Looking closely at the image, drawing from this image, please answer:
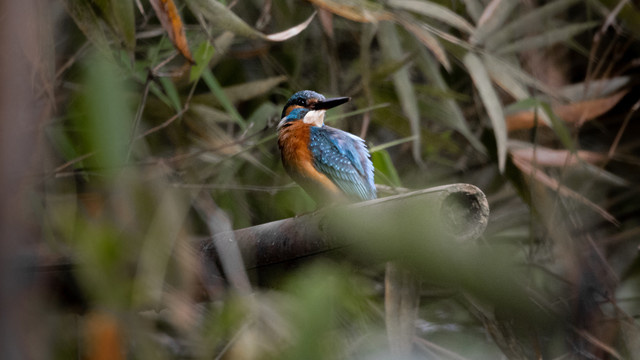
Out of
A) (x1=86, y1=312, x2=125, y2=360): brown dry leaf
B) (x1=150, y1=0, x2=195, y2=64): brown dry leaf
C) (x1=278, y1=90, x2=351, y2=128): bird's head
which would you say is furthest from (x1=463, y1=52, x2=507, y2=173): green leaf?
(x1=86, y1=312, x2=125, y2=360): brown dry leaf

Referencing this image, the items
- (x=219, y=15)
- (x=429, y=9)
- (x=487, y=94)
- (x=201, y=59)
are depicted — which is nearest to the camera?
(x=219, y=15)

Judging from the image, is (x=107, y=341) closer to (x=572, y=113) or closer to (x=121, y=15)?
(x=121, y=15)

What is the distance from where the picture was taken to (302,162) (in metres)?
1.29

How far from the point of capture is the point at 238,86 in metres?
1.75

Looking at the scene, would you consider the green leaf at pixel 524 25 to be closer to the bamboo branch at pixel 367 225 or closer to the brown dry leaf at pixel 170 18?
the brown dry leaf at pixel 170 18

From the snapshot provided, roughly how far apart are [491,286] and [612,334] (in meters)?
1.17

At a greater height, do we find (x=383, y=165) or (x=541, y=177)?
(x=541, y=177)

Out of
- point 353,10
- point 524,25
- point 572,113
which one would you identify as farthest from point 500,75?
point 353,10

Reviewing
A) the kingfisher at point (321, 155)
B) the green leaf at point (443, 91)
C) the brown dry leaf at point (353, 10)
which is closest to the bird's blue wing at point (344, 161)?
the kingfisher at point (321, 155)

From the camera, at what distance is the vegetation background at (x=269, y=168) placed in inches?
16.9

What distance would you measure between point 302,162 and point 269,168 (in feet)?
1.43

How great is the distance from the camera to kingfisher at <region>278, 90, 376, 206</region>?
1.22 m

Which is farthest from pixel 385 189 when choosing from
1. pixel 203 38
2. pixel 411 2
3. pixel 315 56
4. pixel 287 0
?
pixel 315 56

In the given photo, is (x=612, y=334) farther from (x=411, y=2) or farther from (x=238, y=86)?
(x=238, y=86)
